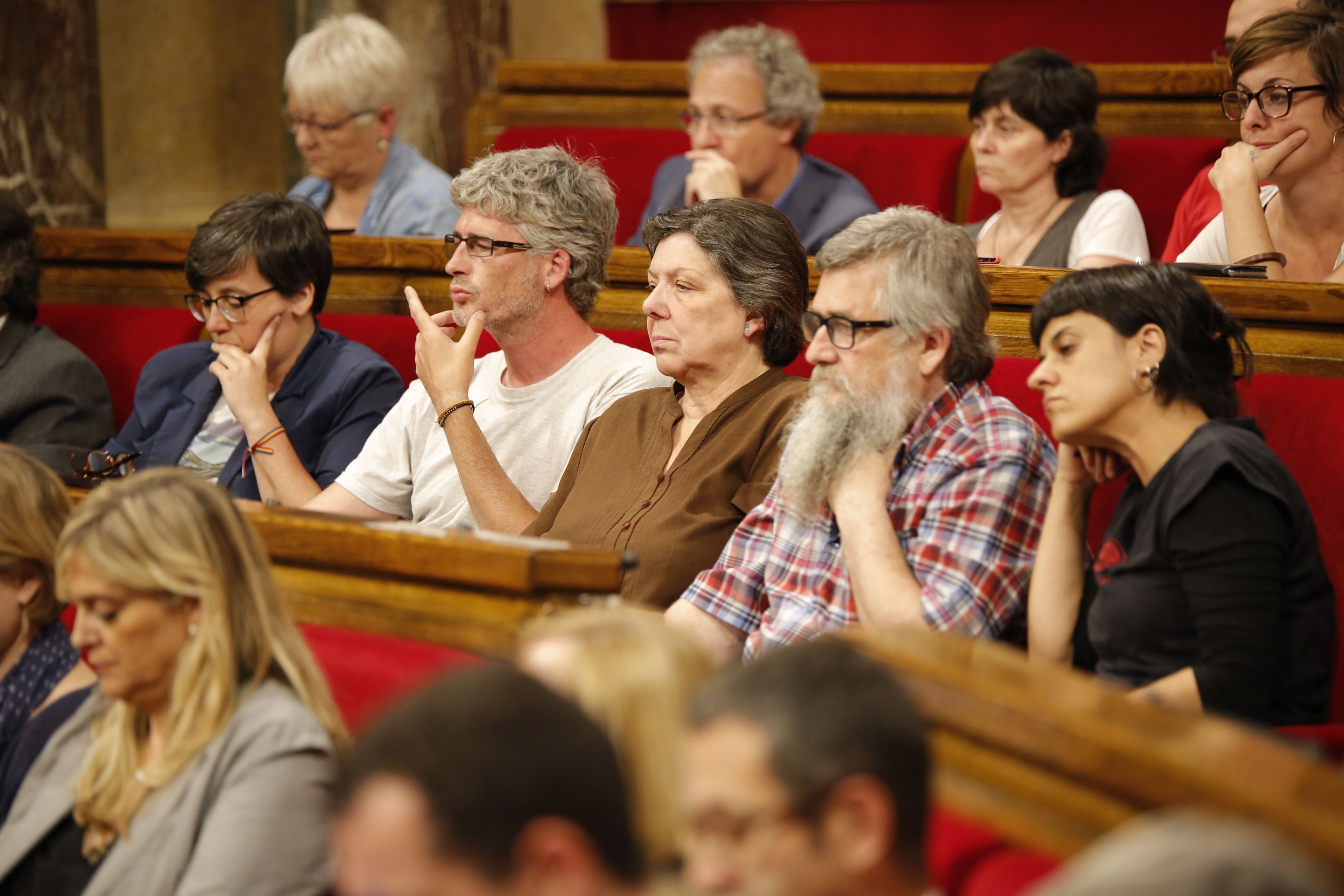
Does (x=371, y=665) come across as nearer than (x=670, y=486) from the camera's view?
Yes

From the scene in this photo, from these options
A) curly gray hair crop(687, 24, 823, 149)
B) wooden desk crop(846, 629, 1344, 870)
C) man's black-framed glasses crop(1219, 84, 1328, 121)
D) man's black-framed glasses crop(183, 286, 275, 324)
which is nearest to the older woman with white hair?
curly gray hair crop(687, 24, 823, 149)

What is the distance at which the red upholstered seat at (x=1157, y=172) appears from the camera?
3436 mm

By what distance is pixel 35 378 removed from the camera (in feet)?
9.59

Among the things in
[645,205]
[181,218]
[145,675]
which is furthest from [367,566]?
[181,218]

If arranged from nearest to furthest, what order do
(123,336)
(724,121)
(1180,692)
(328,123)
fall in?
(1180,692)
(123,336)
(724,121)
(328,123)

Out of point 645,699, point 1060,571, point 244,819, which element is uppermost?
point 645,699

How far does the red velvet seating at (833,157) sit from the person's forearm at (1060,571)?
1946 mm

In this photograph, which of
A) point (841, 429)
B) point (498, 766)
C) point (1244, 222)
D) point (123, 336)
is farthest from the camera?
point (123, 336)

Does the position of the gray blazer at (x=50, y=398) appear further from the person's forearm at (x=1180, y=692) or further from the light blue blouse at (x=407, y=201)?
the person's forearm at (x=1180, y=692)

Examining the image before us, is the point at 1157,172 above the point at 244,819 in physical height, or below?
above

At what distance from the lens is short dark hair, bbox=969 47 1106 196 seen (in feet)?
10.4

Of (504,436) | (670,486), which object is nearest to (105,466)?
(504,436)

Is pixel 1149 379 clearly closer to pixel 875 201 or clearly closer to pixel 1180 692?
pixel 1180 692

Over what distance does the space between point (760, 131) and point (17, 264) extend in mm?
1697
